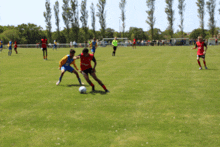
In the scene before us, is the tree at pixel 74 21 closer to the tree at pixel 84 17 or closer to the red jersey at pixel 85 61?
the tree at pixel 84 17

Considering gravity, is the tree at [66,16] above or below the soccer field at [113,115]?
above

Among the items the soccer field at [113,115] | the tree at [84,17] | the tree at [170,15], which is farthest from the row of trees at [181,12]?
the soccer field at [113,115]

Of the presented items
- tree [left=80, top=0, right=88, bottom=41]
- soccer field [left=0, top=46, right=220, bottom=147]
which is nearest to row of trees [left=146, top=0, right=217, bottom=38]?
tree [left=80, top=0, right=88, bottom=41]

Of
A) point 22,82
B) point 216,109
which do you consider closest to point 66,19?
point 22,82

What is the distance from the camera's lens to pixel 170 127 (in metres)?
5.74

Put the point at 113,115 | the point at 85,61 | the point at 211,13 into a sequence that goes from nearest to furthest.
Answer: the point at 113,115
the point at 85,61
the point at 211,13

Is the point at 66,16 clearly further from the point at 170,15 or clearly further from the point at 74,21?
the point at 170,15

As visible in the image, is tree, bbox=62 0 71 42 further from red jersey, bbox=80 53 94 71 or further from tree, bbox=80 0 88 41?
red jersey, bbox=80 53 94 71

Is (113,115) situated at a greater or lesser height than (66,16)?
lesser

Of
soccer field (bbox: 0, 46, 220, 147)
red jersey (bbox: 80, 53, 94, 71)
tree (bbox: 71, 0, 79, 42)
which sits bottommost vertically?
soccer field (bbox: 0, 46, 220, 147)

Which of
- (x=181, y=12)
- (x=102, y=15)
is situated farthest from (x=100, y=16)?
(x=181, y=12)

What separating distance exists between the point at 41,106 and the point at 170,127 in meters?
4.27

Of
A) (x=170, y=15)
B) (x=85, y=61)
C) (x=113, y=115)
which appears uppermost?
(x=170, y=15)

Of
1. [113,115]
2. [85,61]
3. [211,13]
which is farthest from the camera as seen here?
[211,13]
